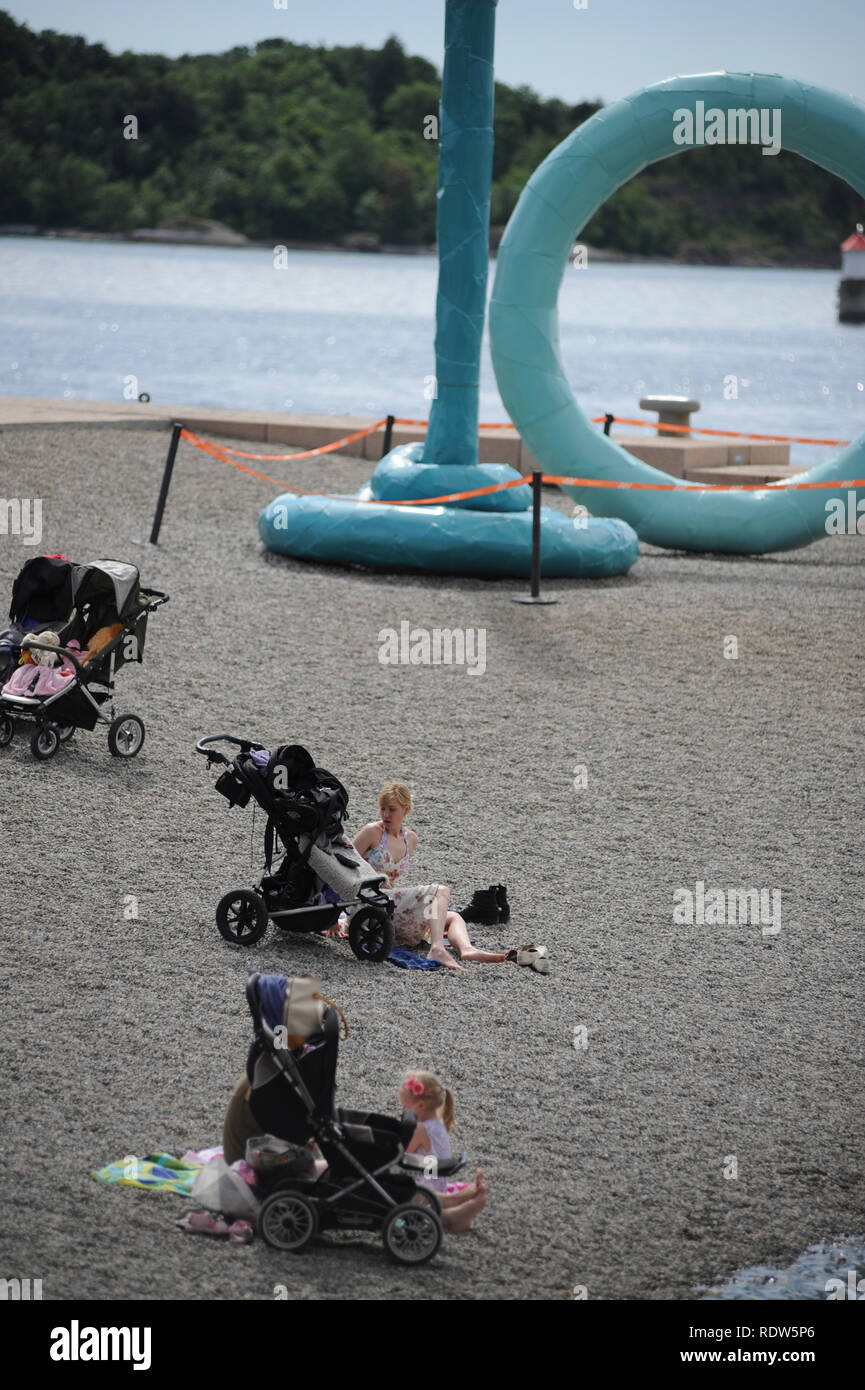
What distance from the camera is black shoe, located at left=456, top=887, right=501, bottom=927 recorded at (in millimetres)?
6871

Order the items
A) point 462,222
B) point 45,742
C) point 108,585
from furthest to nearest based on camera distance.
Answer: point 462,222, point 108,585, point 45,742

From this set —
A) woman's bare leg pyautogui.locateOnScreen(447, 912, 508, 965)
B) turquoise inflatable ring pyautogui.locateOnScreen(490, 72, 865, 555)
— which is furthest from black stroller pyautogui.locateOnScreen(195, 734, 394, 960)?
turquoise inflatable ring pyautogui.locateOnScreen(490, 72, 865, 555)

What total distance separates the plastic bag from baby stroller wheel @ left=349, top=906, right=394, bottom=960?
184cm

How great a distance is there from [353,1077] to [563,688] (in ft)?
16.5

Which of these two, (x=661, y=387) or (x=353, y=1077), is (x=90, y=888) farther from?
(x=661, y=387)

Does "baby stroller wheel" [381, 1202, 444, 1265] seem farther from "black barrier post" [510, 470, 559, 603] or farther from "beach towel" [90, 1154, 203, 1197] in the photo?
"black barrier post" [510, 470, 559, 603]

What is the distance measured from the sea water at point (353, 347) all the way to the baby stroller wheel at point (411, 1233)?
38.3 feet

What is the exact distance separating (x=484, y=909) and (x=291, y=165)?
7357 centimetres

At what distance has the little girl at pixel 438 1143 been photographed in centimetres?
468

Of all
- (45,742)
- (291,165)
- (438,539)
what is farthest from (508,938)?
(291,165)

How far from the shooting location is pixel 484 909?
6.88 m

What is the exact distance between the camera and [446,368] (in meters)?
13.3

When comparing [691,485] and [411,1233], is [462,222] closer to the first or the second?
[691,485]
